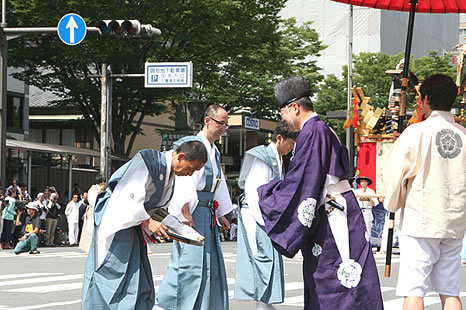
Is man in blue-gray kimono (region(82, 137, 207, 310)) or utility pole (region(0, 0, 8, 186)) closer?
man in blue-gray kimono (region(82, 137, 207, 310))

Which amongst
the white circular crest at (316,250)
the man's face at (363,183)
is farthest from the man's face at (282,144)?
the man's face at (363,183)

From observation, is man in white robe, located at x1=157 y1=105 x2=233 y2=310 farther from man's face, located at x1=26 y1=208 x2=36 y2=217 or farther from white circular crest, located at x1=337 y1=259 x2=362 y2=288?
man's face, located at x1=26 y1=208 x2=36 y2=217

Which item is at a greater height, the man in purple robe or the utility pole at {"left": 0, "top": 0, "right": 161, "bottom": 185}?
the utility pole at {"left": 0, "top": 0, "right": 161, "bottom": 185}

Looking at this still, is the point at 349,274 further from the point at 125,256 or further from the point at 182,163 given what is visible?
the point at 125,256

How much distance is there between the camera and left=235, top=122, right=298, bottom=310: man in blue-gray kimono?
6941 millimetres

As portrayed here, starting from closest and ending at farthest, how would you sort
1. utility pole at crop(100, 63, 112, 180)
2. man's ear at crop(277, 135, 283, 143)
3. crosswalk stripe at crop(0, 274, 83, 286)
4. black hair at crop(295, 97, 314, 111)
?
black hair at crop(295, 97, 314, 111) → man's ear at crop(277, 135, 283, 143) → crosswalk stripe at crop(0, 274, 83, 286) → utility pole at crop(100, 63, 112, 180)

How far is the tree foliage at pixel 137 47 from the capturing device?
77.3 ft

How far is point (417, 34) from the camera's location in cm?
5662

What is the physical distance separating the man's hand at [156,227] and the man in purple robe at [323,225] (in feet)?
2.79

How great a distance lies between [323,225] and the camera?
4.57 m

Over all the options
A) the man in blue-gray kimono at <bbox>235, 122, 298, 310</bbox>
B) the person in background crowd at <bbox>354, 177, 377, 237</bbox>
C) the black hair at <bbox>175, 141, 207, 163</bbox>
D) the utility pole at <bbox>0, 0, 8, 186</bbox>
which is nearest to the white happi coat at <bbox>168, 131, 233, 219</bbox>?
the man in blue-gray kimono at <bbox>235, 122, 298, 310</bbox>

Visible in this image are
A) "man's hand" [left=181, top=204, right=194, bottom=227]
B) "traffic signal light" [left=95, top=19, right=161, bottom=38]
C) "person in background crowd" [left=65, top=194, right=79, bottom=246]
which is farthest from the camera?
"person in background crowd" [left=65, top=194, right=79, bottom=246]

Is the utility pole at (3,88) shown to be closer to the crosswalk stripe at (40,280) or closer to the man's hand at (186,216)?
the crosswalk stripe at (40,280)

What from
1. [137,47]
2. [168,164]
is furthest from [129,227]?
[137,47]
